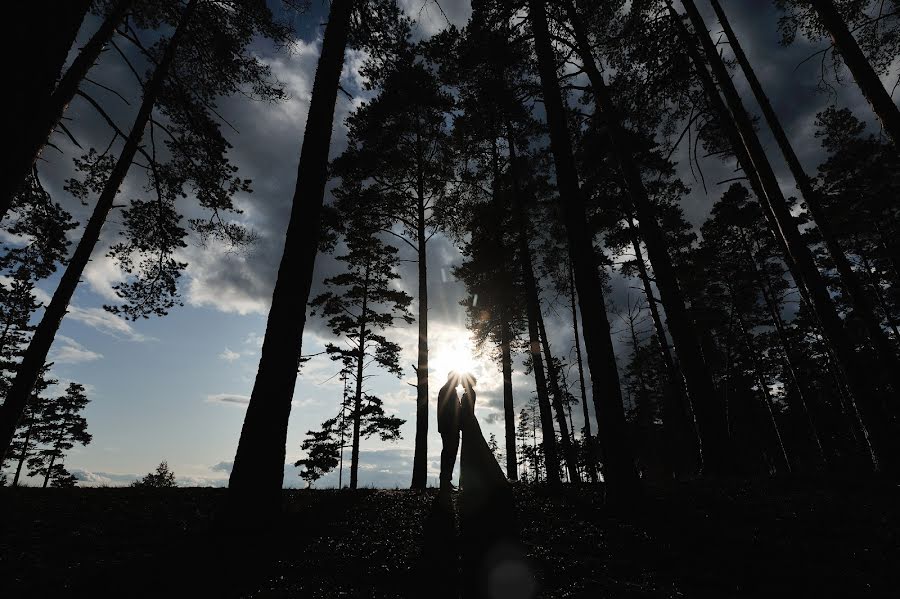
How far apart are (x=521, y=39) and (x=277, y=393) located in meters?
8.48

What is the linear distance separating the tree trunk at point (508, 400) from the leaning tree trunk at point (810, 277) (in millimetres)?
11253

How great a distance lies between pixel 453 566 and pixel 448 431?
301 centimetres

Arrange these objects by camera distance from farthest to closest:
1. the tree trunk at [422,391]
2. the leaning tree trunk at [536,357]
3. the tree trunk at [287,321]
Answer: the tree trunk at [422,391] < the leaning tree trunk at [536,357] < the tree trunk at [287,321]

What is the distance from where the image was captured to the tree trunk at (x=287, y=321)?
4320mm

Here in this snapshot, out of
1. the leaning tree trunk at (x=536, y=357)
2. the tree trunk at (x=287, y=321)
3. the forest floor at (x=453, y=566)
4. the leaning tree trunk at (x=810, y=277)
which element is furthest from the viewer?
the leaning tree trunk at (x=536, y=357)

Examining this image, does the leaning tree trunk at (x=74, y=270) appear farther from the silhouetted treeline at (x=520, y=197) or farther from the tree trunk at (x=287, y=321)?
the tree trunk at (x=287, y=321)

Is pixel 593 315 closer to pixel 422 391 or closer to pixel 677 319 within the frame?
pixel 677 319

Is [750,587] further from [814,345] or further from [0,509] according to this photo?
[814,345]

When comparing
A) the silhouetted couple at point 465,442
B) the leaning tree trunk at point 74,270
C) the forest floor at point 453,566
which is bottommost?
the forest floor at point 453,566

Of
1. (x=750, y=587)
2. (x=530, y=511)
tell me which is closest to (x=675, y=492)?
(x=530, y=511)

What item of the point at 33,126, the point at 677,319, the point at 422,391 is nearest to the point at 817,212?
the point at 677,319

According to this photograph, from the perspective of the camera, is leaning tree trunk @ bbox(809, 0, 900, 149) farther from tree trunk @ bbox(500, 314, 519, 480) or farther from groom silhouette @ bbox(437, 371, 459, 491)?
tree trunk @ bbox(500, 314, 519, 480)

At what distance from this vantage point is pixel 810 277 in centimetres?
665

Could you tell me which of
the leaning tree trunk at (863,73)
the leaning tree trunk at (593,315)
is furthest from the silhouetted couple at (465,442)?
the leaning tree trunk at (863,73)
